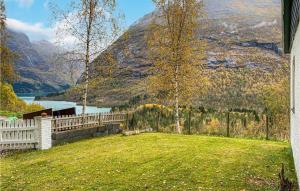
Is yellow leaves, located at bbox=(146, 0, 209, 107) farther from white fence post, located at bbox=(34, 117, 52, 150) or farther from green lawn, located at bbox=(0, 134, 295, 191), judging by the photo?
white fence post, located at bbox=(34, 117, 52, 150)

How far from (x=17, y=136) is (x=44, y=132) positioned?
4.08 feet

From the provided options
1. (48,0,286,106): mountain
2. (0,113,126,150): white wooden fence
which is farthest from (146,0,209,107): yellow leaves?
(48,0,286,106): mountain

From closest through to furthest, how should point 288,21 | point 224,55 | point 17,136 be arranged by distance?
point 288,21
point 17,136
point 224,55

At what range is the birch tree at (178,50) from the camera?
28953 mm

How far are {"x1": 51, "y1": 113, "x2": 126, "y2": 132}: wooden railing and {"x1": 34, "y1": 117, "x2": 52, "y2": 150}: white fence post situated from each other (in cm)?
95

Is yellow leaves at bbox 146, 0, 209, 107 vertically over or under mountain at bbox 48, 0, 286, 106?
under

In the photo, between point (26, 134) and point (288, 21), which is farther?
point (26, 134)

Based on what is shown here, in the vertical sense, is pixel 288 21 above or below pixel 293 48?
above

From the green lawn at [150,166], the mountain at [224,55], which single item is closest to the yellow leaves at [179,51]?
the green lawn at [150,166]

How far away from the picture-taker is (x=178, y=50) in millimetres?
28953

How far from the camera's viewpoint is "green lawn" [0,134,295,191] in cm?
1166

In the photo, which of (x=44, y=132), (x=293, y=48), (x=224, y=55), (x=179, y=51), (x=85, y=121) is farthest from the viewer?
(x=224, y=55)

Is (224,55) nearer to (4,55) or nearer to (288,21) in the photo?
(4,55)

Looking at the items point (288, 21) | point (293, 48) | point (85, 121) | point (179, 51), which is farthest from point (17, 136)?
point (179, 51)
